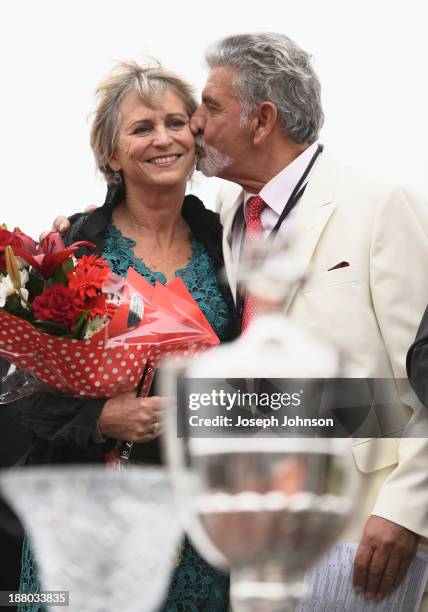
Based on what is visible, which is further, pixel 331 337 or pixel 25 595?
pixel 25 595

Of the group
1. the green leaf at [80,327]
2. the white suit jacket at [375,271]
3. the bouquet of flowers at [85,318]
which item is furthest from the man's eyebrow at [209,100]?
the green leaf at [80,327]

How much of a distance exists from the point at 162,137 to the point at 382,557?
142 centimetres

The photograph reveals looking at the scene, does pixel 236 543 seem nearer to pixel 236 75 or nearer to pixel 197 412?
pixel 197 412

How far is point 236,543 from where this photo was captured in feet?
2.82

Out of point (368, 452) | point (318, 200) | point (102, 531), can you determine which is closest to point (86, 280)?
point (102, 531)

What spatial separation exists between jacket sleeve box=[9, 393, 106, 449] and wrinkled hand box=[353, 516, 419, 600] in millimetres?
603

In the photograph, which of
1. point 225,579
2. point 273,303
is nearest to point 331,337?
point 273,303

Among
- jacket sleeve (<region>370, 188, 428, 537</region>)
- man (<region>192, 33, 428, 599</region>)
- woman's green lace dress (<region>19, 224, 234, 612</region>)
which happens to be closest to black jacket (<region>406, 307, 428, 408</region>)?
man (<region>192, 33, 428, 599</region>)

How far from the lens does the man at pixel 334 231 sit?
132 centimetres

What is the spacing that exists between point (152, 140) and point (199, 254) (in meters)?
0.35

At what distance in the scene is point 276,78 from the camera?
8.68ft

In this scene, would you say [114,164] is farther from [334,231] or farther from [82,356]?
[82,356]

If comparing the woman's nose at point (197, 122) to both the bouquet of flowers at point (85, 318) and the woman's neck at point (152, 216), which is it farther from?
the bouquet of flowers at point (85, 318)

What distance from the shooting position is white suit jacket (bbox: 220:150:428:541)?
1715 mm
